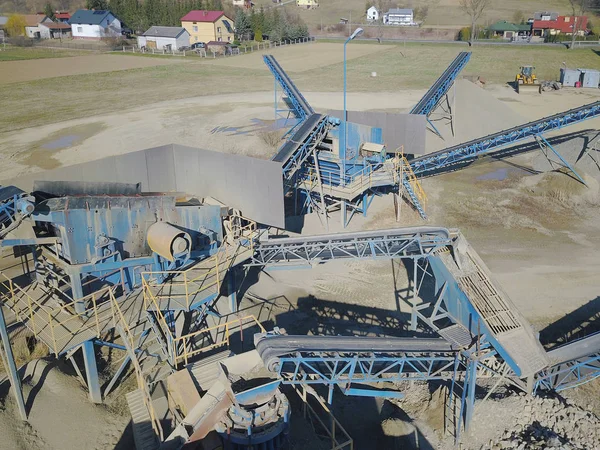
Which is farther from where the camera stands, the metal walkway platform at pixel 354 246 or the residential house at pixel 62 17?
the residential house at pixel 62 17

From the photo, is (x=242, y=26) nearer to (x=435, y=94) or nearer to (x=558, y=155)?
(x=435, y=94)

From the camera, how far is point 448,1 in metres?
119

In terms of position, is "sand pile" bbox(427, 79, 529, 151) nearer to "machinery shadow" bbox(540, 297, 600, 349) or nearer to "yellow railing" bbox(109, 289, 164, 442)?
"machinery shadow" bbox(540, 297, 600, 349)

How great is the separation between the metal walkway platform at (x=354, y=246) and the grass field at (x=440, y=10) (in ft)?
312

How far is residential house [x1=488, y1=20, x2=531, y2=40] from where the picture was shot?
84.9 meters

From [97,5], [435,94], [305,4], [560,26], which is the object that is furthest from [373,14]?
[435,94]

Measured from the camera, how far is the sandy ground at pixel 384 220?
17812mm

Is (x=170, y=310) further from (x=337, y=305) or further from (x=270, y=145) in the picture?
(x=270, y=145)

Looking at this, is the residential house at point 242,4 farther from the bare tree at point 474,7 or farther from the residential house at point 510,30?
the residential house at point 510,30

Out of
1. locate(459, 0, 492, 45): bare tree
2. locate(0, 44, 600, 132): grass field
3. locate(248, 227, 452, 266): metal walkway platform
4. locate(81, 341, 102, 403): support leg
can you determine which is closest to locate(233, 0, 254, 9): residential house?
locate(0, 44, 600, 132): grass field

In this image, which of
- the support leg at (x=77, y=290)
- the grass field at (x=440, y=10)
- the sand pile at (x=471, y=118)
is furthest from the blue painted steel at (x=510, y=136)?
the grass field at (x=440, y=10)

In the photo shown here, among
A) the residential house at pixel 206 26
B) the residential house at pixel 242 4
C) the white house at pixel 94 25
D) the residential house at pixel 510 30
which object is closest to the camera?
the residential house at pixel 206 26

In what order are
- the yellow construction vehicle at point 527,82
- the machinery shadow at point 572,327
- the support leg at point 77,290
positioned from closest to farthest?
the support leg at point 77,290, the machinery shadow at point 572,327, the yellow construction vehicle at point 527,82

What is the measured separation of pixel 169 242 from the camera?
14.0 m
